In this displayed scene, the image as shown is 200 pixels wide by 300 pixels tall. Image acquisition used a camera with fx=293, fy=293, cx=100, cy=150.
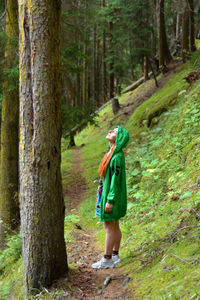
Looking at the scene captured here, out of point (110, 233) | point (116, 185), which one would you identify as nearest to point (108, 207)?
point (116, 185)

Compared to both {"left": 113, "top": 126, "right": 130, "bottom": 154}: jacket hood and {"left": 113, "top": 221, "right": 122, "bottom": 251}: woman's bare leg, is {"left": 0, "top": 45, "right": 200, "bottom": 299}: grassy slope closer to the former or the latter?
{"left": 113, "top": 221, "right": 122, "bottom": 251}: woman's bare leg

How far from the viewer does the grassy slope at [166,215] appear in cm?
322

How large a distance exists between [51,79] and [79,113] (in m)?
8.29

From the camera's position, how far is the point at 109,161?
450 cm

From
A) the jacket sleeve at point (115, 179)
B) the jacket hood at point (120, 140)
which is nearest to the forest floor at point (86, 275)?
the jacket sleeve at point (115, 179)

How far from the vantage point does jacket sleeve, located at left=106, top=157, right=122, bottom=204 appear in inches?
168

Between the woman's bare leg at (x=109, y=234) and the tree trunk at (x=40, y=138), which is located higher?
the tree trunk at (x=40, y=138)

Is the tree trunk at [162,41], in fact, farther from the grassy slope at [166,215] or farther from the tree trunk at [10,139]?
the tree trunk at [10,139]

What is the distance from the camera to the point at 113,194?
425 cm

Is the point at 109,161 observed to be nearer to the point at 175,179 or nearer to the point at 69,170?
the point at 175,179

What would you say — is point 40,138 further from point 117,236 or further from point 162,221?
point 162,221

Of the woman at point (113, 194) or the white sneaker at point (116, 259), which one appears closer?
the woman at point (113, 194)

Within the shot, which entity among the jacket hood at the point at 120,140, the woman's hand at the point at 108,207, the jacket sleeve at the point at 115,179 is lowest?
the woman's hand at the point at 108,207

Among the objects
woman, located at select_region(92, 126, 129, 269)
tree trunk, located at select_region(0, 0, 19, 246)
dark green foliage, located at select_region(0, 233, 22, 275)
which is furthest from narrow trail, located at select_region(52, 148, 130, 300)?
tree trunk, located at select_region(0, 0, 19, 246)
